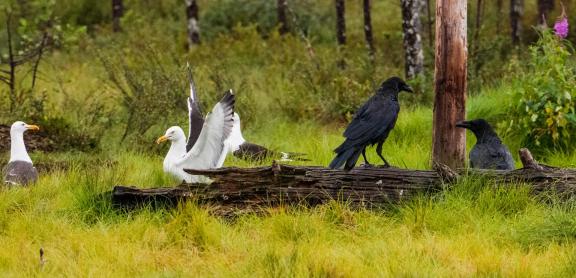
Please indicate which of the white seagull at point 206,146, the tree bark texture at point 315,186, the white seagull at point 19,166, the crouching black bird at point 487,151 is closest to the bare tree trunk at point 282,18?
the white seagull at point 19,166

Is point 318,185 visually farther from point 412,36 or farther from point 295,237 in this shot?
point 412,36

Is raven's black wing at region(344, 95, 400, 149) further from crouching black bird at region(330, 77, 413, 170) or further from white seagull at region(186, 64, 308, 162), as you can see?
white seagull at region(186, 64, 308, 162)

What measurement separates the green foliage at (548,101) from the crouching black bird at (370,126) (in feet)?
7.29

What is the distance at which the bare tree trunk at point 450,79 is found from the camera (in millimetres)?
8781

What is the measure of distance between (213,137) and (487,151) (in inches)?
107

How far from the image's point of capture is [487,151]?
895cm

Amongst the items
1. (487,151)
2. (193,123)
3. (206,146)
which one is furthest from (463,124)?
(193,123)

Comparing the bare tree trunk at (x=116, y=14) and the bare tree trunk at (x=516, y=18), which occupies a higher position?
the bare tree trunk at (x=116, y=14)

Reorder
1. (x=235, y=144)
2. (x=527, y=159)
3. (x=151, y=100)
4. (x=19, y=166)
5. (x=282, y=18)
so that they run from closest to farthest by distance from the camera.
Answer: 1. (x=527, y=159)
2. (x=19, y=166)
3. (x=235, y=144)
4. (x=151, y=100)
5. (x=282, y=18)

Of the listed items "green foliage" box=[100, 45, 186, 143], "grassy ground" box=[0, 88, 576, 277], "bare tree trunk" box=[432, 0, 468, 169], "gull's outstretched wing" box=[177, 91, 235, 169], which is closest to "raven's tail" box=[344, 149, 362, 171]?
"grassy ground" box=[0, 88, 576, 277]

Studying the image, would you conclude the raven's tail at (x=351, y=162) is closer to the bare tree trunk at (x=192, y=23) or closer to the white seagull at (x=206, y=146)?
the white seagull at (x=206, y=146)

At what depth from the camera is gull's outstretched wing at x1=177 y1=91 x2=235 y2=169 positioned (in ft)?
27.4

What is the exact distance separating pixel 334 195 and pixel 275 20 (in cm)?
1840

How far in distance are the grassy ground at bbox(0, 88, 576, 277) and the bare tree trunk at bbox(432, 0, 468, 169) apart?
1157mm
